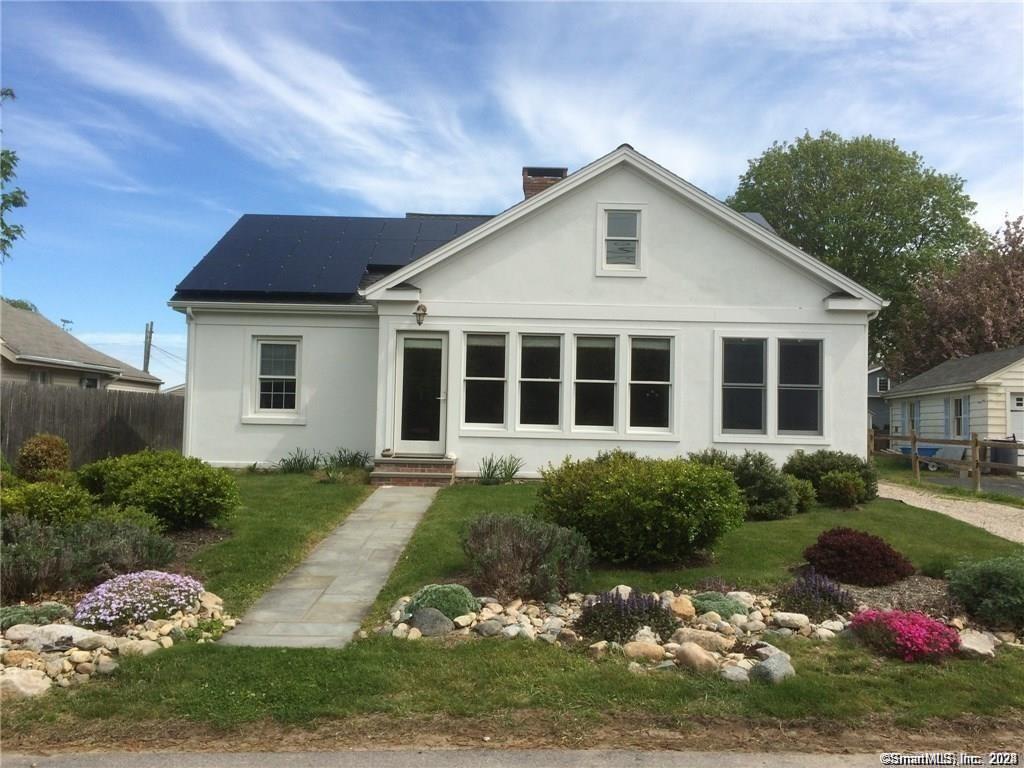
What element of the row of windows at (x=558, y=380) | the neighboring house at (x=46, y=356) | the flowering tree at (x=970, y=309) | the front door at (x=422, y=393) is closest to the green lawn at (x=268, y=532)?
the front door at (x=422, y=393)

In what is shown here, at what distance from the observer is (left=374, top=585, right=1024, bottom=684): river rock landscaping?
212 inches

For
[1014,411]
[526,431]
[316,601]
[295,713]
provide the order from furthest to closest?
[1014,411], [526,431], [316,601], [295,713]

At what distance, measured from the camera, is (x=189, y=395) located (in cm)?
1527

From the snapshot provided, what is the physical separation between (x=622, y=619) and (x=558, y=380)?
8543 millimetres

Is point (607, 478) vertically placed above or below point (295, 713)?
above

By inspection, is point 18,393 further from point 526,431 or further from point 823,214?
point 823,214

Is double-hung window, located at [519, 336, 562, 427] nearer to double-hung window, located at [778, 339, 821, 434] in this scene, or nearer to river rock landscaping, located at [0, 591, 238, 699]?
double-hung window, located at [778, 339, 821, 434]

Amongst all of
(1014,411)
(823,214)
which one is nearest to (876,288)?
(823,214)

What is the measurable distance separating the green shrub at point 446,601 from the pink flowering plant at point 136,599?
1.98 meters

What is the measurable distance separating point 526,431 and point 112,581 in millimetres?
8718

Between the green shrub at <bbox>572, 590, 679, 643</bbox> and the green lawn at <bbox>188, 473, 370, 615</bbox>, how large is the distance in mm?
3129

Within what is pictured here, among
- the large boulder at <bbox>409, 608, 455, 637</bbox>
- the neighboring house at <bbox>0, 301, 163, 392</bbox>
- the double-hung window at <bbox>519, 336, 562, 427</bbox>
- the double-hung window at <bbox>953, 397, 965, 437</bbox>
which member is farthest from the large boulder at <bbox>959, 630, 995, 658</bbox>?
the neighboring house at <bbox>0, 301, 163, 392</bbox>

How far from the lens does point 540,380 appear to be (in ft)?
47.3

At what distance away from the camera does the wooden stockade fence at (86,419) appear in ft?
50.6
